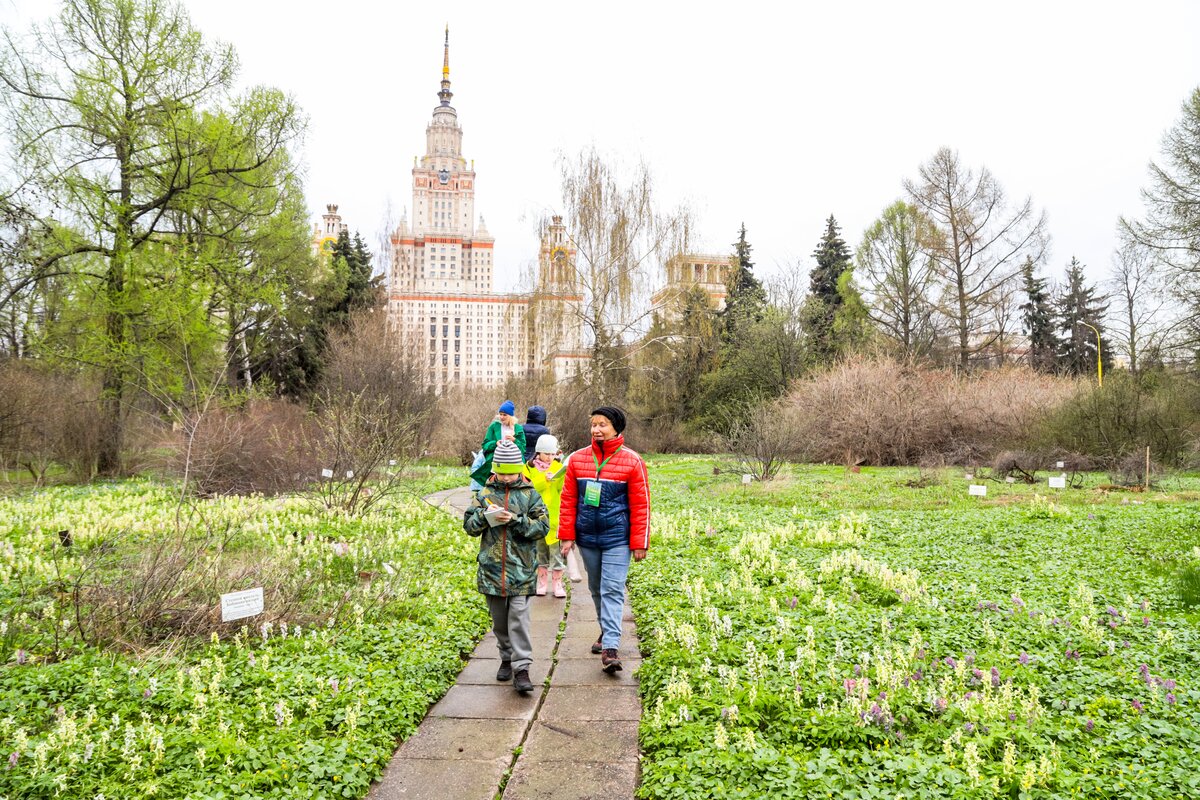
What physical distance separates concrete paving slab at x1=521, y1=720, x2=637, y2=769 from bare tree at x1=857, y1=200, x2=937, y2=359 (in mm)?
30880

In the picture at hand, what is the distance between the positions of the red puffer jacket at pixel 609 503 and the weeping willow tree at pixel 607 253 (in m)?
19.6

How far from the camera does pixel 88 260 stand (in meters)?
18.8

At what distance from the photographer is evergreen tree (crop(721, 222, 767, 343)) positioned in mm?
32469

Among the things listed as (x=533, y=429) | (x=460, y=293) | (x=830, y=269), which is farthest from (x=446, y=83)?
(x=533, y=429)

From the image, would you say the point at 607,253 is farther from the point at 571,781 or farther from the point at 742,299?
the point at 571,781

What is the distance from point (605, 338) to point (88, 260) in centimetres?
1534

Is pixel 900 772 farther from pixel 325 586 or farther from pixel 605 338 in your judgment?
pixel 605 338

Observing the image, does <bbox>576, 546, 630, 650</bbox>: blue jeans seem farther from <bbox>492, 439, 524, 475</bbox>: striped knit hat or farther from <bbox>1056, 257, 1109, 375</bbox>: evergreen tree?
<bbox>1056, 257, 1109, 375</bbox>: evergreen tree

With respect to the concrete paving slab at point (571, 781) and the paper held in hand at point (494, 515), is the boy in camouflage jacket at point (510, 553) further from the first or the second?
the concrete paving slab at point (571, 781)

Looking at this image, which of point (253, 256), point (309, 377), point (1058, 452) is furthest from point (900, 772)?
point (309, 377)

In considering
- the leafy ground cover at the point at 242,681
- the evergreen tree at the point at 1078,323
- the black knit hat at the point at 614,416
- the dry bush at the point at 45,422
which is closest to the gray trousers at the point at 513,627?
the leafy ground cover at the point at 242,681

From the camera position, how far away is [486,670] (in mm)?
4723

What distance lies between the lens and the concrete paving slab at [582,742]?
3410mm

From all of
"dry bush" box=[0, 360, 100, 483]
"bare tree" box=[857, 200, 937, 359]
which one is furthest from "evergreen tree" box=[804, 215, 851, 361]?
"dry bush" box=[0, 360, 100, 483]
